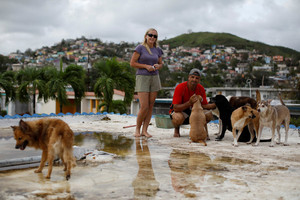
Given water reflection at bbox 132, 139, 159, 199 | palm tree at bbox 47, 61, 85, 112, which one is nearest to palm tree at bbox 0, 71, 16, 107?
A: palm tree at bbox 47, 61, 85, 112

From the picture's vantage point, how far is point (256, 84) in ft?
201

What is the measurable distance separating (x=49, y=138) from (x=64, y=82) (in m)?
15.5

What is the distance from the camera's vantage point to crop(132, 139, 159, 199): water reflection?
2.72m

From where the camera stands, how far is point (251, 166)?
382 cm

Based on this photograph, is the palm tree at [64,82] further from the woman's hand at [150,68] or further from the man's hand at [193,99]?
the man's hand at [193,99]

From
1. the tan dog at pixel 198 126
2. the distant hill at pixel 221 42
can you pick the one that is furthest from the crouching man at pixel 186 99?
the distant hill at pixel 221 42

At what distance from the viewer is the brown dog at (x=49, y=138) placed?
3053 mm

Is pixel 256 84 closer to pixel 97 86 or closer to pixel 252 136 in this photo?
pixel 97 86

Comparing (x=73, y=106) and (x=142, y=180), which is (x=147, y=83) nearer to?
(x=142, y=180)

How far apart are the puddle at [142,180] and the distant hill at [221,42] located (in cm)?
15613

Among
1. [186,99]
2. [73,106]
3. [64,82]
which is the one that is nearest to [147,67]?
[186,99]

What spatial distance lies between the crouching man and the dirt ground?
462 mm

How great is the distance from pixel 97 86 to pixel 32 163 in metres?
14.3

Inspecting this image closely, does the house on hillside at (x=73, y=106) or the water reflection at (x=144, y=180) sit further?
the house on hillside at (x=73, y=106)
